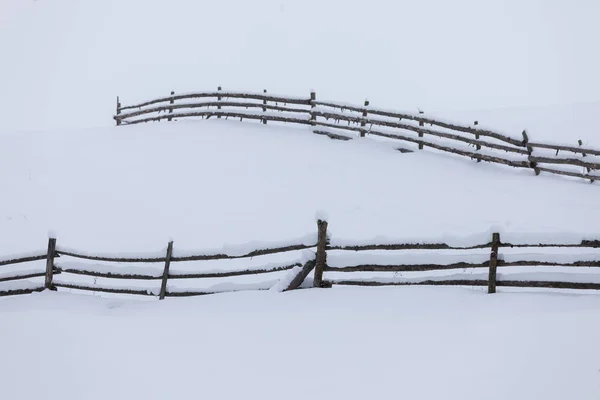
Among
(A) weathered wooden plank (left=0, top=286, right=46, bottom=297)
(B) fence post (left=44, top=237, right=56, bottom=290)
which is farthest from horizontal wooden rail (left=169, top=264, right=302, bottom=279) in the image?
(A) weathered wooden plank (left=0, top=286, right=46, bottom=297)

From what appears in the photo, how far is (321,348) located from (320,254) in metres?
2.17

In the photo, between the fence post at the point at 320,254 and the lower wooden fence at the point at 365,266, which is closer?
the lower wooden fence at the point at 365,266

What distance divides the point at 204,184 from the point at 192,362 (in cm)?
942

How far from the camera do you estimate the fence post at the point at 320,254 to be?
8.39 meters

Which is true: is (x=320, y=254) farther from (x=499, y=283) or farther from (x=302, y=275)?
(x=499, y=283)

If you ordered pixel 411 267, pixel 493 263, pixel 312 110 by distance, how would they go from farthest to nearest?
pixel 312 110
pixel 411 267
pixel 493 263

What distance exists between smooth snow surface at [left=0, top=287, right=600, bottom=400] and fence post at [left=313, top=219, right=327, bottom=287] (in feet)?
0.90

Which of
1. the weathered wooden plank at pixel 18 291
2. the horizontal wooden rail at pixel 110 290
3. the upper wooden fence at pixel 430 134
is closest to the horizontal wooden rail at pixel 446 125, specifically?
the upper wooden fence at pixel 430 134

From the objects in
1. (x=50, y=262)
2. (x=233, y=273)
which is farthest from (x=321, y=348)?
(x=50, y=262)

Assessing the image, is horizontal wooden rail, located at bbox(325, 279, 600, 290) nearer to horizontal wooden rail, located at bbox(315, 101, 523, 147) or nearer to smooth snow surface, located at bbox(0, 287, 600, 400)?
smooth snow surface, located at bbox(0, 287, 600, 400)

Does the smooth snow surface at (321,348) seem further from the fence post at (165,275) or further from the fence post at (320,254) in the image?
the fence post at (165,275)

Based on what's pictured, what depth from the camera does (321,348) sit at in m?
6.46

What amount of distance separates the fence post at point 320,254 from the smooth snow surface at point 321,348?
27 centimetres

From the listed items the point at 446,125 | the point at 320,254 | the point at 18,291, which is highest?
the point at 446,125
